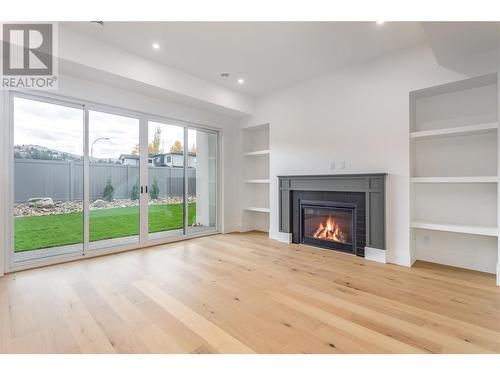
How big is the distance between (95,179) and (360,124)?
4.14m

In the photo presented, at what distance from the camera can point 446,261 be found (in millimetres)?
3244

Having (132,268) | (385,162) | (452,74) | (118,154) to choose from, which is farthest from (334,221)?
(118,154)

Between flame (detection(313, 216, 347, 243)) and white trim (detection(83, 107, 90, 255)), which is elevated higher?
white trim (detection(83, 107, 90, 255))

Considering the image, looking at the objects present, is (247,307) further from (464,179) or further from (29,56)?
(29,56)

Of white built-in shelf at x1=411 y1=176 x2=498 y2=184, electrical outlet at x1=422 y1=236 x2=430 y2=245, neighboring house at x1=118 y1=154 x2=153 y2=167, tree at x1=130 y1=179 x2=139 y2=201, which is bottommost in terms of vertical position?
electrical outlet at x1=422 y1=236 x2=430 y2=245

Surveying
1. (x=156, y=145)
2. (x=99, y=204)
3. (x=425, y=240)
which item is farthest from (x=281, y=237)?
(x=99, y=204)

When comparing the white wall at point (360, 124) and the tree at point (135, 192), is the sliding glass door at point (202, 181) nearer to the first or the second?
the tree at point (135, 192)

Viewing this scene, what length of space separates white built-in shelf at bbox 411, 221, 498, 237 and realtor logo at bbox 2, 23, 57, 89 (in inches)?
194

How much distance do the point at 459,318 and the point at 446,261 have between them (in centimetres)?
159

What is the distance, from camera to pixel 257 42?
3.14 m

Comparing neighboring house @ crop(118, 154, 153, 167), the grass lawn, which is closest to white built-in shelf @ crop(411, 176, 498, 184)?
the grass lawn

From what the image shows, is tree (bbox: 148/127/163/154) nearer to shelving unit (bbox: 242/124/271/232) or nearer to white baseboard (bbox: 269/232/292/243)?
shelving unit (bbox: 242/124/271/232)

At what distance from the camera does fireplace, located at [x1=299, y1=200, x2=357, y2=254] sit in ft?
12.3
